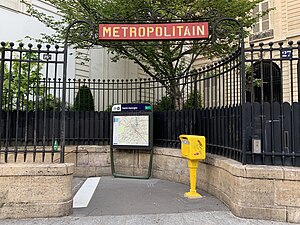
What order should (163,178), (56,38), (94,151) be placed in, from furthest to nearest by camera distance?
(56,38) < (94,151) < (163,178)

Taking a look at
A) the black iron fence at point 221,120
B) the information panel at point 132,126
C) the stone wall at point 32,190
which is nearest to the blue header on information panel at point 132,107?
the information panel at point 132,126

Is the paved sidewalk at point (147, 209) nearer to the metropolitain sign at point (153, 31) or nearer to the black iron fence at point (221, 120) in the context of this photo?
the black iron fence at point (221, 120)

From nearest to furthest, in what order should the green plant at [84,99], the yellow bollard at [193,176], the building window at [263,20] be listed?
1. the yellow bollard at [193,176]
2. the green plant at [84,99]
3. the building window at [263,20]

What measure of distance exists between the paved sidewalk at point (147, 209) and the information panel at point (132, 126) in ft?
4.73

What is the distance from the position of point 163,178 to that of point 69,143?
3.14 metres

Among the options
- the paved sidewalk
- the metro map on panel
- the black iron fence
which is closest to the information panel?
the metro map on panel

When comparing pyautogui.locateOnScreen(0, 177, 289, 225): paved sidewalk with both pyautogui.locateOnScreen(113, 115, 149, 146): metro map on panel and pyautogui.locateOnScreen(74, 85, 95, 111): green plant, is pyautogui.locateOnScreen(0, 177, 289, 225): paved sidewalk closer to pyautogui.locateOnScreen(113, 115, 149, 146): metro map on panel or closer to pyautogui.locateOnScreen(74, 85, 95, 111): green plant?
pyautogui.locateOnScreen(113, 115, 149, 146): metro map on panel

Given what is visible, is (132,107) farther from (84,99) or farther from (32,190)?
(32,190)

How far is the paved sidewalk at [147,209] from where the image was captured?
406cm

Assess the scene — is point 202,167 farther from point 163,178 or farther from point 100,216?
point 100,216

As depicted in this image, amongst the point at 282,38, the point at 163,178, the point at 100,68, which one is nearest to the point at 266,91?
the point at 282,38

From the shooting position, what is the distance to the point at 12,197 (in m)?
4.19

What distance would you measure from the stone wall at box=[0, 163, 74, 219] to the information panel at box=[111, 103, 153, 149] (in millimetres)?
3451

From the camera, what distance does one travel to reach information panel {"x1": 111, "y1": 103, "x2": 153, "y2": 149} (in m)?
7.55
